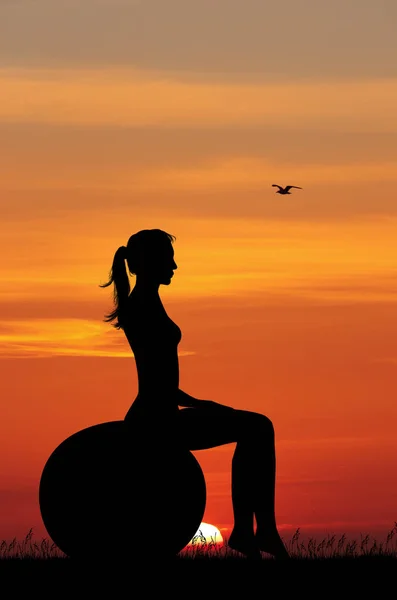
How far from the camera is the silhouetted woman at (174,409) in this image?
15367mm

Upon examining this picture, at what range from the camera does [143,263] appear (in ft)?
51.0

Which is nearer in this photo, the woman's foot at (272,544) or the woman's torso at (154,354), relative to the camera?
the woman's torso at (154,354)

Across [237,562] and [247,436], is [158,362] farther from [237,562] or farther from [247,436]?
[237,562]

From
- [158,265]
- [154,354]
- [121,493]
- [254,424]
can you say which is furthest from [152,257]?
[121,493]

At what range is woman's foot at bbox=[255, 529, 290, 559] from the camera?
51.3 ft

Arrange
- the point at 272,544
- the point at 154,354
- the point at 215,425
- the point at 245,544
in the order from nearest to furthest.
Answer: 1. the point at 154,354
2. the point at 215,425
3. the point at 272,544
4. the point at 245,544

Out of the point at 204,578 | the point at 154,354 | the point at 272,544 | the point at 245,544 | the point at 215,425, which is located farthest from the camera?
the point at 245,544

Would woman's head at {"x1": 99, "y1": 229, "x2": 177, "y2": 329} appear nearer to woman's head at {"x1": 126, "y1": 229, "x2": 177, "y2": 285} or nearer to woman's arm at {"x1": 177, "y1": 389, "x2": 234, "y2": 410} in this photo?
woman's head at {"x1": 126, "y1": 229, "x2": 177, "y2": 285}

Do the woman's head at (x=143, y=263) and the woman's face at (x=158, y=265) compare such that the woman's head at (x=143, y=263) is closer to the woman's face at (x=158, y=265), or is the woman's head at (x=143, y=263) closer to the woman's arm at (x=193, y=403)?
the woman's face at (x=158, y=265)

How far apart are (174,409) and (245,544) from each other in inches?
70.7

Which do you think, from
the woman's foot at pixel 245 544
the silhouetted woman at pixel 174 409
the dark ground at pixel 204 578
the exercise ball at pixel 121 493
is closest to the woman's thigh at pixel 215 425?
the silhouetted woman at pixel 174 409

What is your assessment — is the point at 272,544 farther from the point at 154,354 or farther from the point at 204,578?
the point at 154,354

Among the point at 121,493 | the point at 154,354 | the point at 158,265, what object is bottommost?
the point at 121,493

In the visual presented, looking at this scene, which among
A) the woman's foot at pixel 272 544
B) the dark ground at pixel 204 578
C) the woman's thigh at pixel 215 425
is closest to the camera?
the dark ground at pixel 204 578
